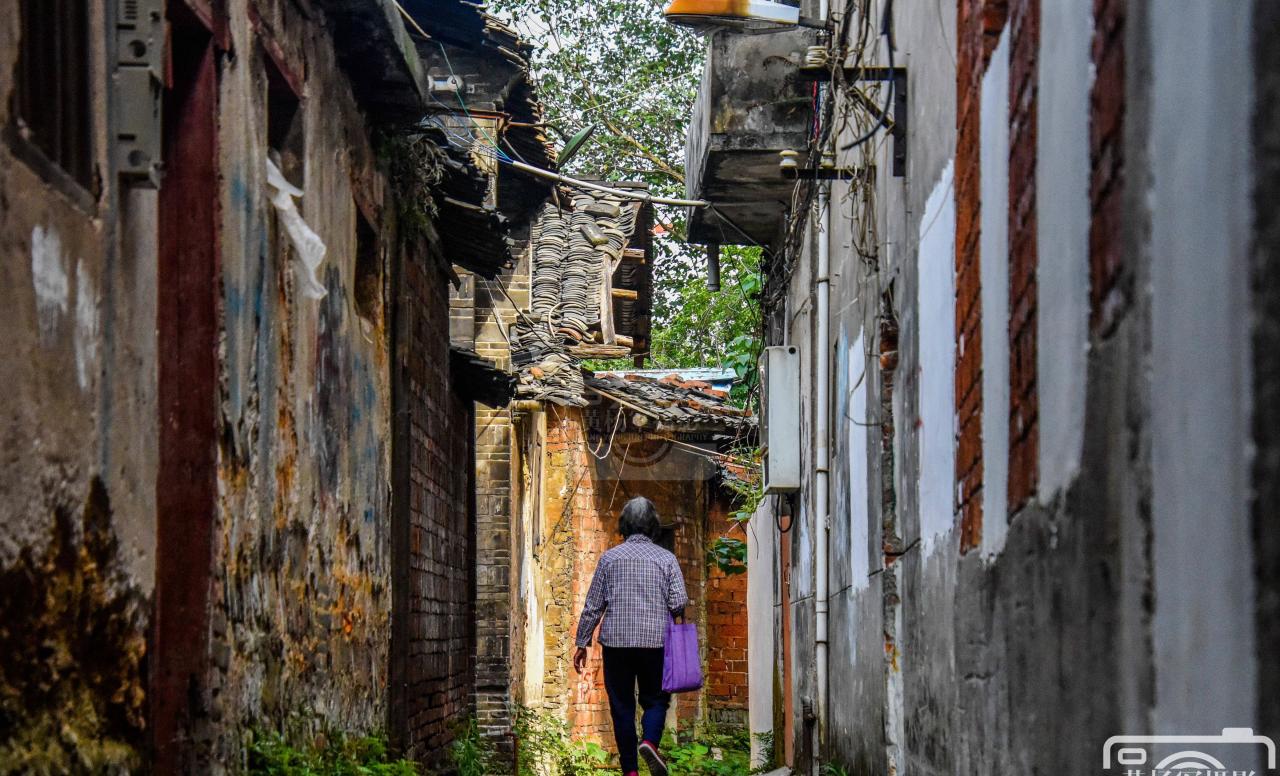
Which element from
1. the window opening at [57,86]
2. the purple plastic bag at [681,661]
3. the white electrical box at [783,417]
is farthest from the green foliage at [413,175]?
the window opening at [57,86]

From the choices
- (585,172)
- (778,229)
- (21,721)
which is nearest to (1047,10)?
(21,721)

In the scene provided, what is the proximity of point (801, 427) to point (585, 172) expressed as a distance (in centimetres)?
1219

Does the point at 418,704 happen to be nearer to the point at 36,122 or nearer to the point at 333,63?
the point at 333,63

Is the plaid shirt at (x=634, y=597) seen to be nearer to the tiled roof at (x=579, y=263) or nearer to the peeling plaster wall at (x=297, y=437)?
the peeling plaster wall at (x=297, y=437)

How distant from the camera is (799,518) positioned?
10.9 meters

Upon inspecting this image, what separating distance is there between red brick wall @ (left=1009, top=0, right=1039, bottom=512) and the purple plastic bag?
271 inches

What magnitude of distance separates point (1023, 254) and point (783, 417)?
7666 mm

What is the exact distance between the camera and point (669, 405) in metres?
17.9

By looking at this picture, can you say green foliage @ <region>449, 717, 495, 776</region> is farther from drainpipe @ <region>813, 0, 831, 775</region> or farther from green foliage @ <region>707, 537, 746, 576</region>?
green foliage @ <region>707, 537, 746, 576</region>

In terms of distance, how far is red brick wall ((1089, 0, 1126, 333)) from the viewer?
7.61ft

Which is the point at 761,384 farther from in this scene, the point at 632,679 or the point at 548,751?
the point at 548,751

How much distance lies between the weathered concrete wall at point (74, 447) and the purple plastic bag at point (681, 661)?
5969 mm

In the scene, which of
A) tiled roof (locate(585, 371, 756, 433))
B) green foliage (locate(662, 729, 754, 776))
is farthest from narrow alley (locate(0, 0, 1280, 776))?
tiled roof (locate(585, 371, 756, 433))

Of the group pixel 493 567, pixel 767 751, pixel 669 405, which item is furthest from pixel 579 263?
pixel 767 751
